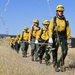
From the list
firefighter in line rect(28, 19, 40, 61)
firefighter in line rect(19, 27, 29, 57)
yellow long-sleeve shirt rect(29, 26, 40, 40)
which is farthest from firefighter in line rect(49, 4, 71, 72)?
firefighter in line rect(19, 27, 29, 57)

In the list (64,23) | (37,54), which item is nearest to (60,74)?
(64,23)

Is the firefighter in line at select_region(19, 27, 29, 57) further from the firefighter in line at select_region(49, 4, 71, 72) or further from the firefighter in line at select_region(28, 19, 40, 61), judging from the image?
the firefighter in line at select_region(49, 4, 71, 72)

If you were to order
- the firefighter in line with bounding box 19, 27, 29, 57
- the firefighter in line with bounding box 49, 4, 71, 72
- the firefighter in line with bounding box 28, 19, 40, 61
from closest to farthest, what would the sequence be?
the firefighter in line with bounding box 49, 4, 71, 72 < the firefighter in line with bounding box 28, 19, 40, 61 < the firefighter in line with bounding box 19, 27, 29, 57

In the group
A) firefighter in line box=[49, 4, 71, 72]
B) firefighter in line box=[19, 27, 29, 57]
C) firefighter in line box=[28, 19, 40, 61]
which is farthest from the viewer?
firefighter in line box=[19, 27, 29, 57]

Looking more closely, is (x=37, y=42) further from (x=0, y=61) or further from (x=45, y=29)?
(x=0, y=61)

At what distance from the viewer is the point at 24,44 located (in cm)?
2461

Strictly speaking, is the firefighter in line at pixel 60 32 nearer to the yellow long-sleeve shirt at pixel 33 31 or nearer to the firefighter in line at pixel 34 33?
the firefighter in line at pixel 34 33

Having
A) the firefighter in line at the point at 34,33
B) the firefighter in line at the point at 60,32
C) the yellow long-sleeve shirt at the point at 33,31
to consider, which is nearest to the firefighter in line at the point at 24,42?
the firefighter in line at the point at 34,33

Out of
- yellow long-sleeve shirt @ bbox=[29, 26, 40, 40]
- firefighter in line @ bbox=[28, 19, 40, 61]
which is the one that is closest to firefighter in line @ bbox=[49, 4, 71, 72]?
firefighter in line @ bbox=[28, 19, 40, 61]

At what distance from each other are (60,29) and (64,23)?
25cm

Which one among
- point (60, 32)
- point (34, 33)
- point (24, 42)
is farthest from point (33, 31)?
point (60, 32)

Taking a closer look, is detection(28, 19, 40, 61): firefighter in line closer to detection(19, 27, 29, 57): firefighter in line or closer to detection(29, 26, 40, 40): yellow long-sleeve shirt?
detection(29, 26, 40, 40): yellow long-sleeve shirt

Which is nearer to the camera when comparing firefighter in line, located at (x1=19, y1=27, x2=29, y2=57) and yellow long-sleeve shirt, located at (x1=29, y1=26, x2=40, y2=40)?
yellow long-sleeve shirt, located at (x1=29, y1=26, x2=40, y2=40)

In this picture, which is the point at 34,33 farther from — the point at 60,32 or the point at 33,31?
the point at 60,32
